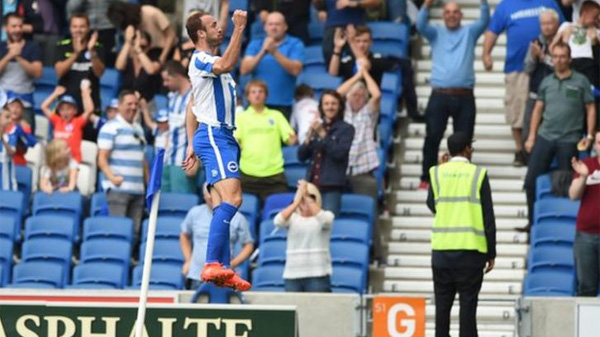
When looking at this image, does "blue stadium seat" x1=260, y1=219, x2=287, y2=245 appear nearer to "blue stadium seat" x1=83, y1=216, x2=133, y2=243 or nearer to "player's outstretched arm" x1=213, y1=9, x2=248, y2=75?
"blue stadium seat" x1=83, y1=216, x2=133, y2=243

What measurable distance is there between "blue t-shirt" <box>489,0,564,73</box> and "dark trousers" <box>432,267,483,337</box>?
5.13m

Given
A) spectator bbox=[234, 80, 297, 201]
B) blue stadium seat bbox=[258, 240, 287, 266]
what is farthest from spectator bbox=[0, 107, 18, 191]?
blue stadium seat bbox=[258, 240, 287, 266]

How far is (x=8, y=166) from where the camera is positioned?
2073cm

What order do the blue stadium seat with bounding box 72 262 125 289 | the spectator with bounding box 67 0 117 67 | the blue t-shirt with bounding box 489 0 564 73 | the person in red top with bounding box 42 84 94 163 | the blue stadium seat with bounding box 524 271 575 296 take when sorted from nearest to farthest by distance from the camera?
the blue stadium seat with bounding box 524 271 575 296 < the blue stadium seat with bounding box 72 262 125 289 < the person in red top with bounding box 42 84 94 163 < the blue t-shirt with bounding box 489 0 564 73 < the spectator with bounding box 67 0 117 67

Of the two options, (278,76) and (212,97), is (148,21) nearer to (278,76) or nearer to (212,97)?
(278,76)

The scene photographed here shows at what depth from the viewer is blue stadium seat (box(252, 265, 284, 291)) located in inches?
750

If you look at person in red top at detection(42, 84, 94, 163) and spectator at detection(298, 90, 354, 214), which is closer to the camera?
spectator at detection(298, 90, 354, 214)

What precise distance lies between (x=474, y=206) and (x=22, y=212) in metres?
5.84

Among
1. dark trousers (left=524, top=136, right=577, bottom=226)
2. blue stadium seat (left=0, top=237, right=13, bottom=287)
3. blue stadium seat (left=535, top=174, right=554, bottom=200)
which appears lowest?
blue stadium seat (left=0, top=237, right=13, bottom=287)

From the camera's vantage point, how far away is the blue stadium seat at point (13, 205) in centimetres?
2052

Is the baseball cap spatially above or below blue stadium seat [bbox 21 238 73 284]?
above

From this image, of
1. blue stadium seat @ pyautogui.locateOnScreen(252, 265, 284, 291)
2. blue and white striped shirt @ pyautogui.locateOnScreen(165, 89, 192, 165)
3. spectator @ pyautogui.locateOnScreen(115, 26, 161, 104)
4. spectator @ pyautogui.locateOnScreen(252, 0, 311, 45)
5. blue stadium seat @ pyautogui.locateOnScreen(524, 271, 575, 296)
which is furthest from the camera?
spectator @ pyautogui.locateOnScreen(252, 0, 311, 45)

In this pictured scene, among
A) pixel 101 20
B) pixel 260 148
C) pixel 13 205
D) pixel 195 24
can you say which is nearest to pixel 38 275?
pixel 13 205

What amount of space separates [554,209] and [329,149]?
2247mm
